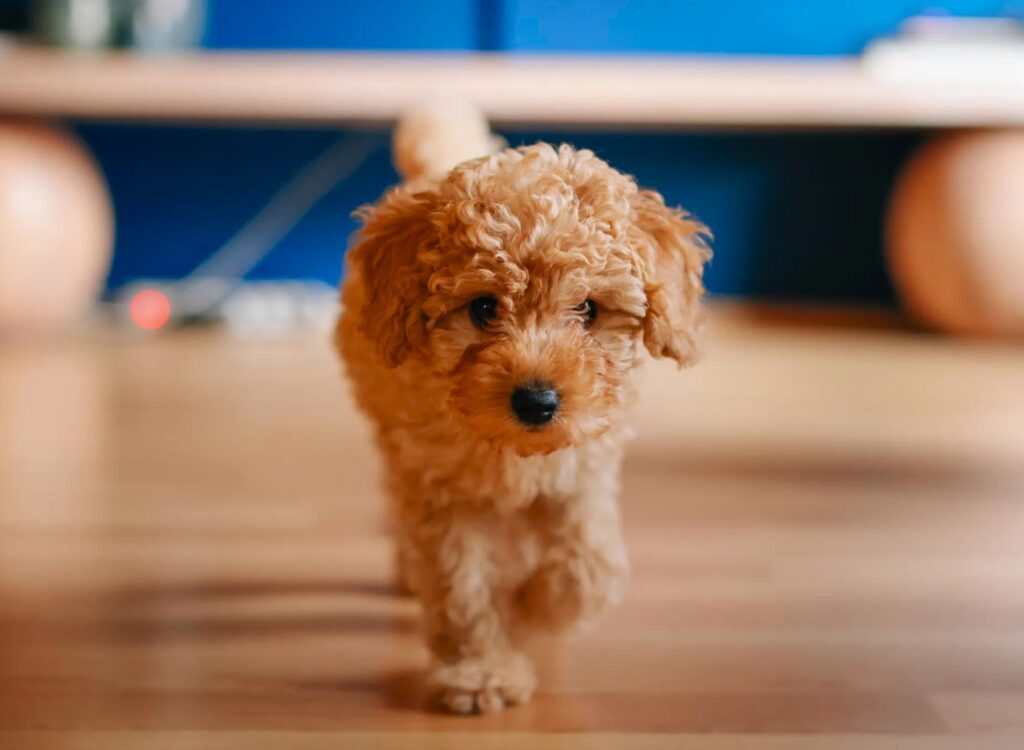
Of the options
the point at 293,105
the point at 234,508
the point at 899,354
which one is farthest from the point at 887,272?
the point at 234,508

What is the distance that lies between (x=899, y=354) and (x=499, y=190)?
9.56ft

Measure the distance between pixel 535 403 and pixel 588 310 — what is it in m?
0.14

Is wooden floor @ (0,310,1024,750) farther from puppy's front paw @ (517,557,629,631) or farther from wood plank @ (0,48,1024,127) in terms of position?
wood plank @ (0,48,1024,127)

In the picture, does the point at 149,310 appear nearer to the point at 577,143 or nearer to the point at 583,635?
the point at 577,143

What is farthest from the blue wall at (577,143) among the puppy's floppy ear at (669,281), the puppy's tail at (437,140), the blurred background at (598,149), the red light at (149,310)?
the puppy's floppy ear at (669,281)

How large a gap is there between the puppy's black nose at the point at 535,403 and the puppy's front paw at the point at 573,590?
29 cm

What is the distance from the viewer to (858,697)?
4.74 feet

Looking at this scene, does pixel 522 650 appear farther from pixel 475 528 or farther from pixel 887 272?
pixel 887 272

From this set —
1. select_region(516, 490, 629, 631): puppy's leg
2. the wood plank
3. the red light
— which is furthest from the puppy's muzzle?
the red light

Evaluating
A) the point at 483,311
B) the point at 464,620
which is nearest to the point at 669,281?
the point at 483,311

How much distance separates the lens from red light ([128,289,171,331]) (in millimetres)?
4160

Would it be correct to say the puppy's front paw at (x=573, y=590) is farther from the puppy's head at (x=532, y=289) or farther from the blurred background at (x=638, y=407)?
the puppy's head at (x=532, y=289)

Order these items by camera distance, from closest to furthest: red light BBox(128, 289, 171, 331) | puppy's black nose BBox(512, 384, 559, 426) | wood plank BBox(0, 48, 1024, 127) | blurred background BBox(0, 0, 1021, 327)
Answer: puppy's black nose BBox(512, 384, 559, 426) < wood plank BBox(0, 48, 1024, 127) < red light BBox(128, 289, 171, 331) < blurred background BBox(0, 0, 1021, 327)

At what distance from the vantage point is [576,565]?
4.73 feet
